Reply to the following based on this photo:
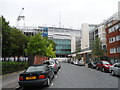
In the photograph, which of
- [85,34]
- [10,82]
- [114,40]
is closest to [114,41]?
[114,40]

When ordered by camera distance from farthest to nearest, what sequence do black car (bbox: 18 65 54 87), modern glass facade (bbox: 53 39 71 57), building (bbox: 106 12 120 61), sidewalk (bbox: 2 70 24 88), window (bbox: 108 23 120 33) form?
modern glass facade (bbox: 53 39 71 57), window (bbox: 108 23 120 33), building (bbox: 106 12 120 61), sidewalk (bbox: 2 70 24 88), black car (bbox: 18 65 54 87)

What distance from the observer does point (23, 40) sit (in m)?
34.2

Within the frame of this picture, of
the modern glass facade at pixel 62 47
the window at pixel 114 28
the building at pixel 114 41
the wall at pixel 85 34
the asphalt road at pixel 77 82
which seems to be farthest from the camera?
the modern glass facade at pixel 62 47

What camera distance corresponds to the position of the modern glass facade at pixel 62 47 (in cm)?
10088

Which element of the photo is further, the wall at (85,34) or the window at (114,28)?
the wall at (85,34)

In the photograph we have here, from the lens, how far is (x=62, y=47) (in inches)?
3999

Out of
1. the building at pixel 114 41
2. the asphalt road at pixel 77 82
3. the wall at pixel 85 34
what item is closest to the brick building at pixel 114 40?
the building at pixel 114 41

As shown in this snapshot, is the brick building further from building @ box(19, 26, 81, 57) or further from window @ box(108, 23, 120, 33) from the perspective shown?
building @ box(19, 26, 81, 57)

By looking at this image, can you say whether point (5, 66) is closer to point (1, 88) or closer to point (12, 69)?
point (12, 69)

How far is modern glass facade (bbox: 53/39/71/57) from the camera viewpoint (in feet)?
331

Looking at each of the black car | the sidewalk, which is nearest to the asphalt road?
the sidewalk

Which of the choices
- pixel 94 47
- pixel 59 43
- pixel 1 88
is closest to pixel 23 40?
pixel 94 47

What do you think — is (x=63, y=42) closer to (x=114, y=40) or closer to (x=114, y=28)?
(x=114, y=40)

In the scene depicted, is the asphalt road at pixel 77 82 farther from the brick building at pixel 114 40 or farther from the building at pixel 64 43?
the building at pixel 64 43
